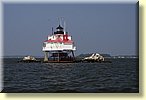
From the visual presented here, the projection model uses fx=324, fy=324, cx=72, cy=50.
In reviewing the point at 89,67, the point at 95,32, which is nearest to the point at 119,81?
the point at 89,67

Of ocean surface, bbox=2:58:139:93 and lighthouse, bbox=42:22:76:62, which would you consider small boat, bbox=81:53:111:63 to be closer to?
ocean surface, bbox=2:58:139:93

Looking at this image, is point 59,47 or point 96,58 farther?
point 59,47

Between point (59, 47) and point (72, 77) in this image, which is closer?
point (72, 77)

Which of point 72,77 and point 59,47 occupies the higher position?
point 59,47

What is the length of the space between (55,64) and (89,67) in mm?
266

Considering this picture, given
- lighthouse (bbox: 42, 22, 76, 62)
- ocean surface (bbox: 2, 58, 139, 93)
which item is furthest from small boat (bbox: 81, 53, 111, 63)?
lighthouse (bbox: 42, 22, 76, 62)

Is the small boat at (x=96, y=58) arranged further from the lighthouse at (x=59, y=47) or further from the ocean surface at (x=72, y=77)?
the lighthouse at (x=59, y=47)

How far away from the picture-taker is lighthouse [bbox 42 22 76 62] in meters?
2.50

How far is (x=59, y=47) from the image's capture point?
2.56m

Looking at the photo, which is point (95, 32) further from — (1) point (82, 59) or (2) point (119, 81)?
(2) point (119, 81)

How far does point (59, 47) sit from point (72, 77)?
27cm

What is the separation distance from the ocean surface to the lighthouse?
0.21 ft

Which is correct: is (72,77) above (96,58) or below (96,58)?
below

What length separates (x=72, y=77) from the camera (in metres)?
2.46
